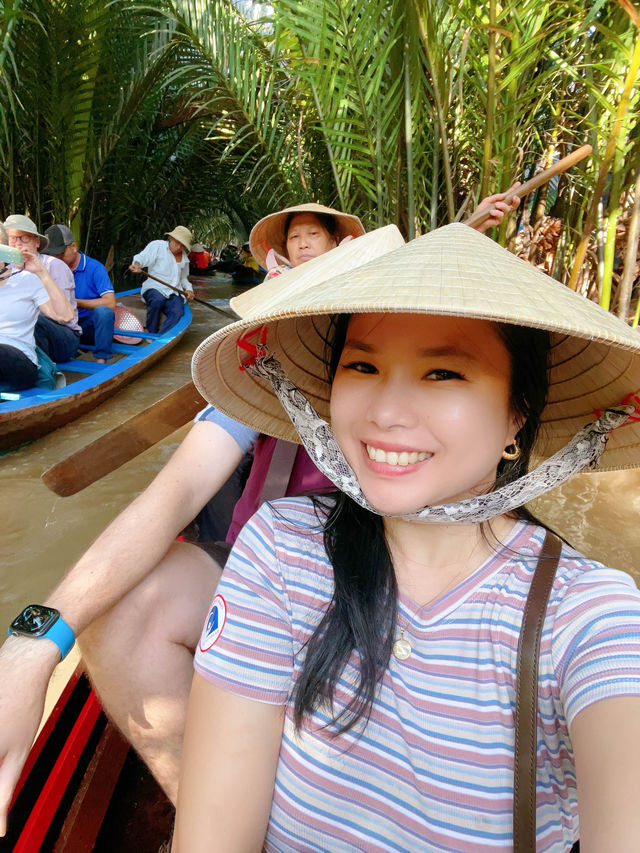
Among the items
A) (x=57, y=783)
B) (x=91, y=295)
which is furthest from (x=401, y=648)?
(x=91, y=295)

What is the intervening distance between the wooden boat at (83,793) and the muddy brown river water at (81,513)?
1.07 m

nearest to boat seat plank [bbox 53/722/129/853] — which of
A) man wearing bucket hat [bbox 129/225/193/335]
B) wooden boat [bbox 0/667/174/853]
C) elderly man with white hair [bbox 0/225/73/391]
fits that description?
wooden boat [bbox 0/667/174/853]

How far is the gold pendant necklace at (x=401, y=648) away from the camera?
71 cm

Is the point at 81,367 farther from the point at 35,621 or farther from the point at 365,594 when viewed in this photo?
the point at 365,594

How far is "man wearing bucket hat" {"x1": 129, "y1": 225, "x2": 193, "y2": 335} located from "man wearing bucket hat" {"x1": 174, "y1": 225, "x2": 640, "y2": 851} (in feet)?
18.2

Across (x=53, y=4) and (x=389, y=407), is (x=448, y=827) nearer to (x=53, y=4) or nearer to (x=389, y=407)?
(x=389, y=407)

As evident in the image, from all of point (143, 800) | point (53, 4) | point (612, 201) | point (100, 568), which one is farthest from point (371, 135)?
point (53, 4)

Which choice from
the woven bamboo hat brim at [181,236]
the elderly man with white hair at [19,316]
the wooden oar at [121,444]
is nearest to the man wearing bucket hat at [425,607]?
the wooden oar at [121,444]

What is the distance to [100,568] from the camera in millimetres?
977

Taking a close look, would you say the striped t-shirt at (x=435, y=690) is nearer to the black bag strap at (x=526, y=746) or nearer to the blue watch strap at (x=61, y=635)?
the black bag strap at (x=526, y=746)

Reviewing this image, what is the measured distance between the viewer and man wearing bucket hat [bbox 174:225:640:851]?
1.93ft

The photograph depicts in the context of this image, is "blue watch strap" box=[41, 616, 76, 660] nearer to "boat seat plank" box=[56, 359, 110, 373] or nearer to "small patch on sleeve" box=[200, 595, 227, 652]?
"small patch on sleeve" box=[200, 595, 227, 652]

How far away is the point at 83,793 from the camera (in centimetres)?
103

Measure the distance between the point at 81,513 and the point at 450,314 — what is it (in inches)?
107
